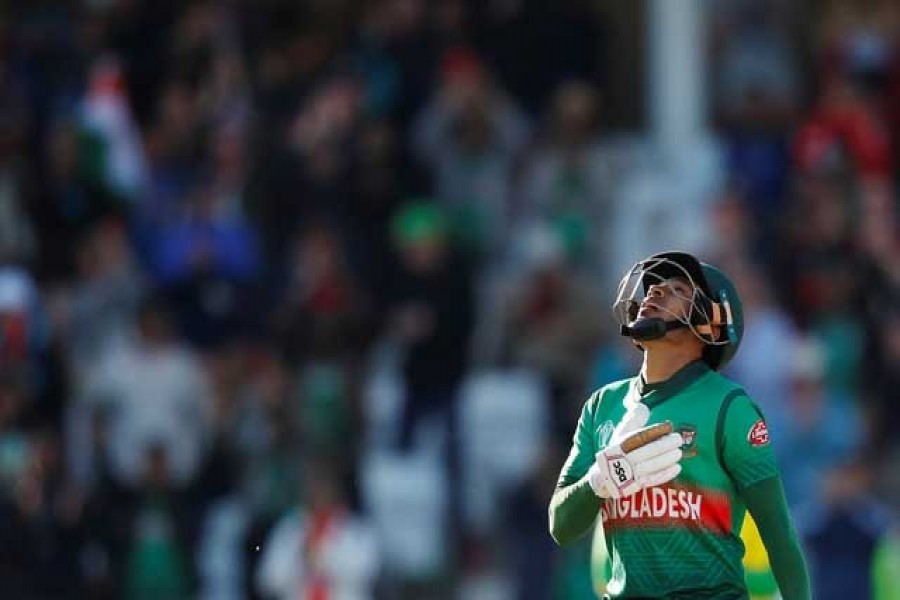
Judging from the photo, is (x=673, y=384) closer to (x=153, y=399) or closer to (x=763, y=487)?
(x=763, y=487)

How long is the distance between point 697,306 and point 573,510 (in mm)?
597

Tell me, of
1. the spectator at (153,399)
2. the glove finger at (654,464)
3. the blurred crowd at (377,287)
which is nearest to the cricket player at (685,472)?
the glove finger at (654,464)

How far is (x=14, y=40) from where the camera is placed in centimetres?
1642

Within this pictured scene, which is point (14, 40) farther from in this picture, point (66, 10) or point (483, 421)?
point (483, 421)

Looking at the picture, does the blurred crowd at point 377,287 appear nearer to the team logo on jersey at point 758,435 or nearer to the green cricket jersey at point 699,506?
the green cricket jersey at point 699,506

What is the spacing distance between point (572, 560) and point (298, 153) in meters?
3.64

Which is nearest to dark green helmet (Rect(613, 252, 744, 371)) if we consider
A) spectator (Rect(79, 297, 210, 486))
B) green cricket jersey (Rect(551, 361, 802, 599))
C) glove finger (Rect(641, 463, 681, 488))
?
green cricket jersey (Rect(551, 361, 802, 599))

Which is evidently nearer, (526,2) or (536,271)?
(536,271)

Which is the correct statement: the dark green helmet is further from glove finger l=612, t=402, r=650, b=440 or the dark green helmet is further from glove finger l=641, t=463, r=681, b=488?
glove finger l=641, t=463, r=681, b=488

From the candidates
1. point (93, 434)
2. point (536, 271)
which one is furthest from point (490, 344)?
point (93, 434)

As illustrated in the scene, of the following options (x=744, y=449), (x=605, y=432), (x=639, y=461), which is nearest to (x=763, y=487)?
(x=744, y=449)

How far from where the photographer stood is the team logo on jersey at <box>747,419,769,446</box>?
543 centimetres

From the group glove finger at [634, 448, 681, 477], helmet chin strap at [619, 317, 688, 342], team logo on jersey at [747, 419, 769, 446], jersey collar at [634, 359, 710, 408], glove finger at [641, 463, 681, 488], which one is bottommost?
glove finger at [641, 463, 681, 488]

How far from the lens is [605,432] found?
562 cm
